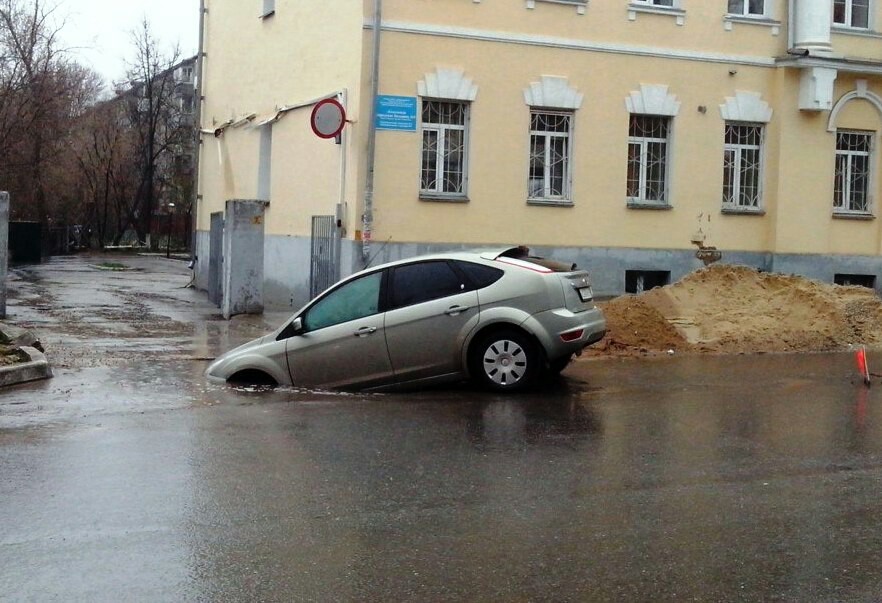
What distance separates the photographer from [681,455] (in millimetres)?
8836

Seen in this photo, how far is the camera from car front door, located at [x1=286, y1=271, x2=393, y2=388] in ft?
39.4

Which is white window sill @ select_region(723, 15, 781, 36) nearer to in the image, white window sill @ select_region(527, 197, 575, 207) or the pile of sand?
white window sill @ select_region(527, 197, 575, 207)

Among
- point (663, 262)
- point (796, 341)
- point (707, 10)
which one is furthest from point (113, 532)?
point (707, 10)

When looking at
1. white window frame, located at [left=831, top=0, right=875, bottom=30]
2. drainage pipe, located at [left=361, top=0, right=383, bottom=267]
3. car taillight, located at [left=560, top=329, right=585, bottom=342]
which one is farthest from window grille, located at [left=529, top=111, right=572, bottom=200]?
car taillight, located at [left=560, top=329, right=585, bottom=342]

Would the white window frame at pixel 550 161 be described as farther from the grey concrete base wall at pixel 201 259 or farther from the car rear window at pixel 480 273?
the grey concrete base wall at pixel 201 259

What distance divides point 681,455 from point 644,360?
23.0 feet

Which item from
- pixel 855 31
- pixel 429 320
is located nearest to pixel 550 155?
pixel 855 31

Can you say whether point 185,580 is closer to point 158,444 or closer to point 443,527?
point 443,527

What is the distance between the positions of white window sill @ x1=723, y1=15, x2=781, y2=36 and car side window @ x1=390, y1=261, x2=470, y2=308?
40.1 ft

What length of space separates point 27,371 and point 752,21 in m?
15.1

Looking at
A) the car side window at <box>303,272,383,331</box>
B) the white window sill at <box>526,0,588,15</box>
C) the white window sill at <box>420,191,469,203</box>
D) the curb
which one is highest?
the white window sill at <box>526,0,588,15</box>

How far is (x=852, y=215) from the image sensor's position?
2311cm

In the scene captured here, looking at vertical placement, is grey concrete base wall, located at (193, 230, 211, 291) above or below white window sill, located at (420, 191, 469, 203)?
below

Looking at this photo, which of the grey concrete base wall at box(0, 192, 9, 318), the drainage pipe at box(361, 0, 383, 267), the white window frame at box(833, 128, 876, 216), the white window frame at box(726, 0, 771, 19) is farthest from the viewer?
the white window frame at box(833, 128, 876, 216)
